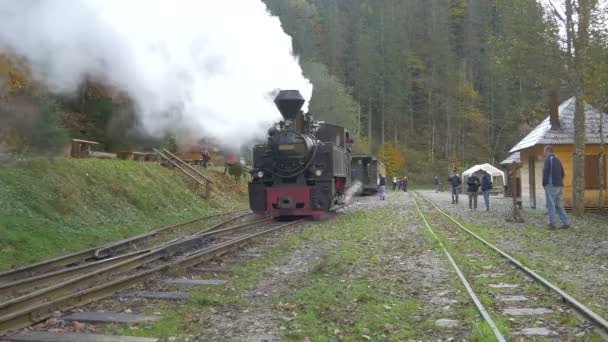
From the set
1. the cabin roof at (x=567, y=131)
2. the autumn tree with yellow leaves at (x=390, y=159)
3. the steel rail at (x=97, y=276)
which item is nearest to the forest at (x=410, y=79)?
the autumn tree with yellow leaves at (x=390, y=159)

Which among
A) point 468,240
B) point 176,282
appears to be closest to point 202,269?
point 176,282

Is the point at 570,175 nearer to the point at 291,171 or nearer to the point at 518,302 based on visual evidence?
the point at 291,171

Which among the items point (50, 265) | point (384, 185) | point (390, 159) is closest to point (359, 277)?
point (50, 265)

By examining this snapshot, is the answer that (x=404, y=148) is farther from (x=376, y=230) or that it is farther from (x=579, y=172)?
(x=376, y=230)

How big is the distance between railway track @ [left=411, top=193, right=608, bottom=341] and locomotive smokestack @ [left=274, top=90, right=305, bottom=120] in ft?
24.9

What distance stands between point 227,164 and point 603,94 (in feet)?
52.7

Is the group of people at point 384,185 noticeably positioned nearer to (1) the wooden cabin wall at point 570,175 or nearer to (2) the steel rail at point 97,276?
(1) the wooden cabin wall at point 570,175

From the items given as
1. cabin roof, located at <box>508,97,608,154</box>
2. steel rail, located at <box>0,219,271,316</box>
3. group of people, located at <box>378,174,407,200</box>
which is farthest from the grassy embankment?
cabin roof, located at <box>508,97,608,154</box>

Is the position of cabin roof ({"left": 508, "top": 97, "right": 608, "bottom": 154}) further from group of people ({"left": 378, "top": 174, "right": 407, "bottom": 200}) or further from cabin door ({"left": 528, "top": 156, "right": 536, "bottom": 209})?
group of people ({"left": 378, "top": 174, "right": 407, "bottom": 200})

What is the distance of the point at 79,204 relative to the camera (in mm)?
12305

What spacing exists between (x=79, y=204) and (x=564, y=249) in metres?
10.5

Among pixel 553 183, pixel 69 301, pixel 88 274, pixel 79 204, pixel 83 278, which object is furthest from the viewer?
pixel 553 183

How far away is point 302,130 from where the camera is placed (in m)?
16.1

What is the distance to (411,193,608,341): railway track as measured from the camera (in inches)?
184
